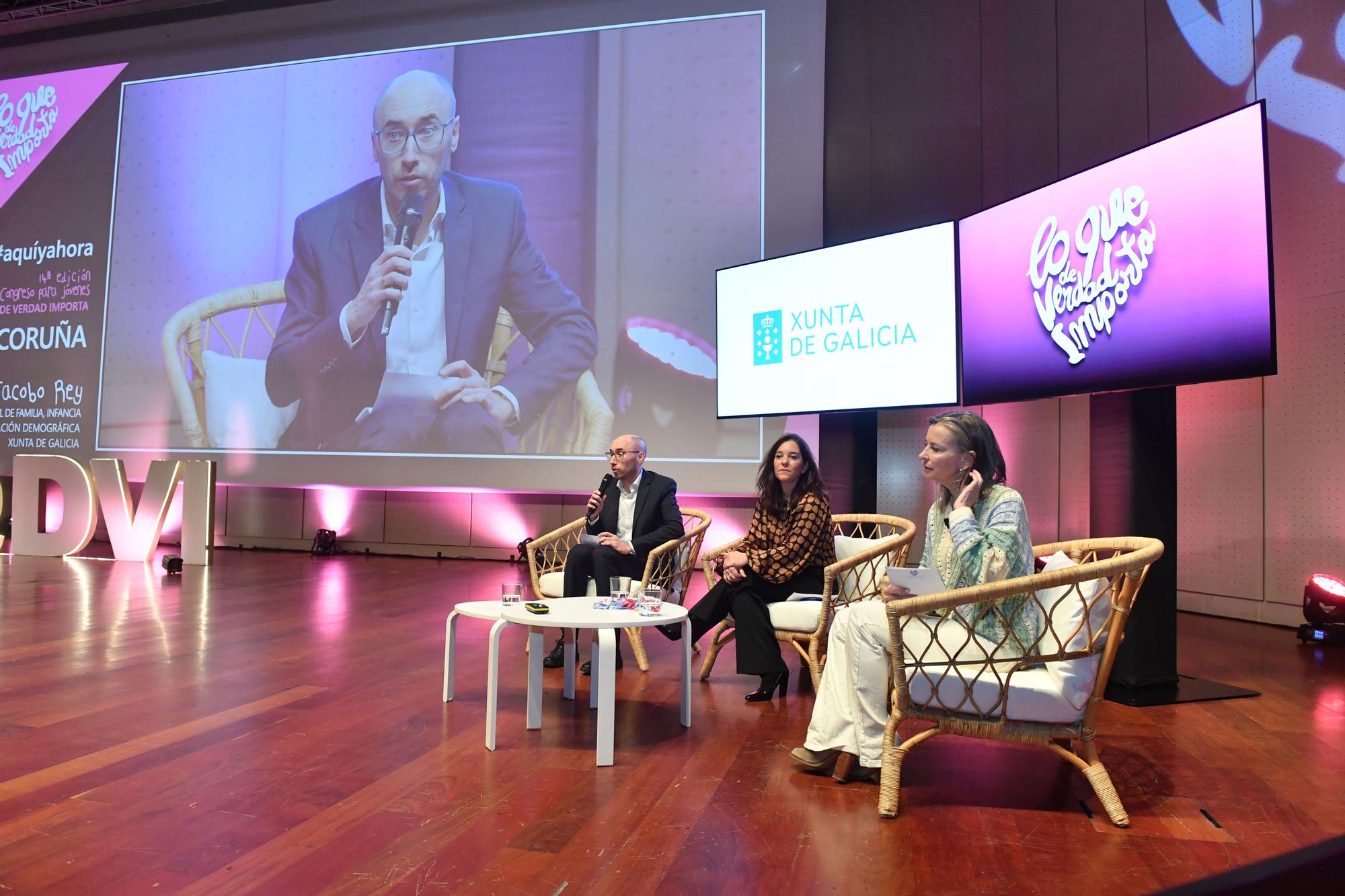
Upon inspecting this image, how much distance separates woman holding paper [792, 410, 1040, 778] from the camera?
244 cm

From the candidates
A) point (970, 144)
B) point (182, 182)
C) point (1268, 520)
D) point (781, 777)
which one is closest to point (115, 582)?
point (182, 182)

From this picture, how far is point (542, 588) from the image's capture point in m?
4.29

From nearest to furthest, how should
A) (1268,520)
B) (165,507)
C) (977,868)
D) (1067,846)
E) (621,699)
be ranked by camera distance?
(977,868) → (1067,846) → (621,699) → (1268,520) → (165,507)

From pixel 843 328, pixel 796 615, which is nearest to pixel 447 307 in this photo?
pixel 843 328

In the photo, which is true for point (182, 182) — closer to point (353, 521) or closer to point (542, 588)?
point (353, 521)

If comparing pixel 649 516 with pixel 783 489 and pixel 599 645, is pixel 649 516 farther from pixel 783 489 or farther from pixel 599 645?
pixel 599 645

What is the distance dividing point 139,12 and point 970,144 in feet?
26.8

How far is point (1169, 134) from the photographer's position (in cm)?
443

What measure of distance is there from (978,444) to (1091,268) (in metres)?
1.68

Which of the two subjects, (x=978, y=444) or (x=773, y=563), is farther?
(x=773, y=563)

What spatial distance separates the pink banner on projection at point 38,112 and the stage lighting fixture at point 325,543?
5.07 m

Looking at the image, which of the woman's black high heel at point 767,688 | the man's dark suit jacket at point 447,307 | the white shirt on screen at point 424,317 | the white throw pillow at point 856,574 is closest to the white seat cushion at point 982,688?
the white throw pillow at point 856,574

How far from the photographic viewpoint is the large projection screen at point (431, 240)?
24.0 ft

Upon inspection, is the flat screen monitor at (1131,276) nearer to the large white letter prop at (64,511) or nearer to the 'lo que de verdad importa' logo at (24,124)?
the large white letter prop at (64,511)
